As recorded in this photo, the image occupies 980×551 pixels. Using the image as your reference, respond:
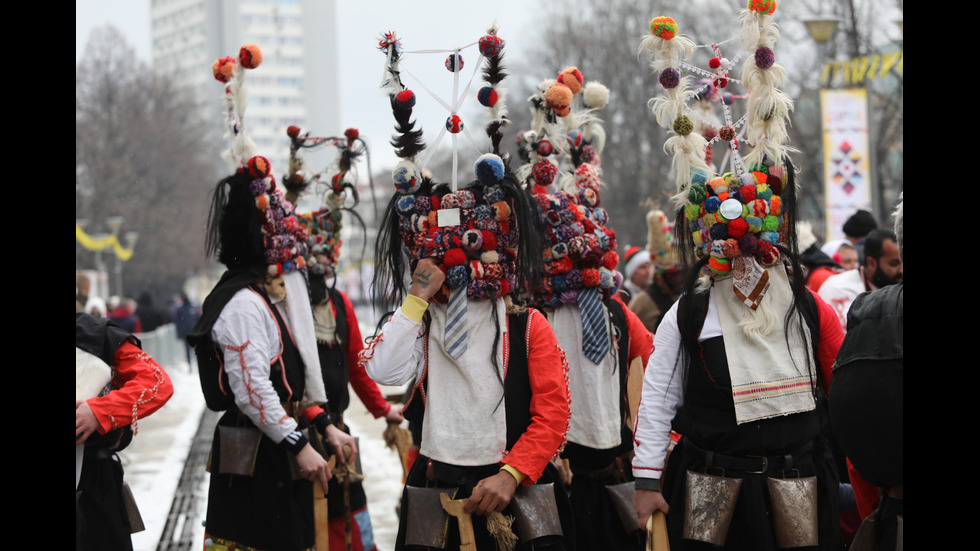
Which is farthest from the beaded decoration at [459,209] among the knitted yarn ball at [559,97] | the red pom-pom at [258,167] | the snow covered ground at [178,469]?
the snow covered ground at [178,469]

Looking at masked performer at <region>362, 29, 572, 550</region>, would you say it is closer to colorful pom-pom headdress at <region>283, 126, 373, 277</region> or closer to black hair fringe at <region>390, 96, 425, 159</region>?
black hair fringe at <region>390, 96, 425, 159</region>

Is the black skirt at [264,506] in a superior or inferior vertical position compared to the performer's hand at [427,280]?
inferior

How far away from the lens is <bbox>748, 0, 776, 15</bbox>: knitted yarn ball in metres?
3.81

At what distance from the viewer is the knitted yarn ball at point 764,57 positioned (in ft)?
12.6

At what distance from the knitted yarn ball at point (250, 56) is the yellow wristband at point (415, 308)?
6.63 ft

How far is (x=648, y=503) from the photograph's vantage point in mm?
3775

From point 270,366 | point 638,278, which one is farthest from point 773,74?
point 638,278

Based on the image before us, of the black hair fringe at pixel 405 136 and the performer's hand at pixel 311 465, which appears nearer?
the black hair fringe at pixel 405 136

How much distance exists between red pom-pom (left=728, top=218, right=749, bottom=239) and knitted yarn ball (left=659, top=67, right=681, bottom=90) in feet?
2.10

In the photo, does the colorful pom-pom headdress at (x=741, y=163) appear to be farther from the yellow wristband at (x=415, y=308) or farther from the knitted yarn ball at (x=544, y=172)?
the yellow wristband at (x=415, y=308)

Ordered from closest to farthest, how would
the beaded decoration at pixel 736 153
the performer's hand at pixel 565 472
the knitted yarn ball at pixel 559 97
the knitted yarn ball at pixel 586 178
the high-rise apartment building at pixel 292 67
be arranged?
the beaded decoration at pixel 736 153 < the knitted yarn ball at pixel 559 97 < the performer's hand at pixel 565 472 < the knitted yarn ball at pixel 586 178 < the high-rise apartment building at pixel 292 67

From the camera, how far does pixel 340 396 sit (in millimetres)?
5336
